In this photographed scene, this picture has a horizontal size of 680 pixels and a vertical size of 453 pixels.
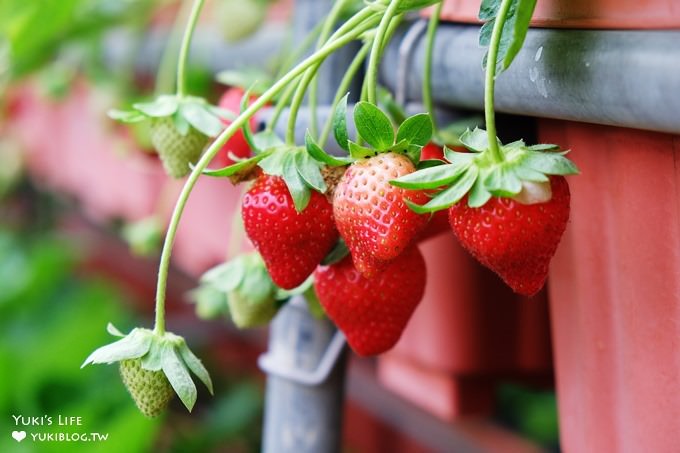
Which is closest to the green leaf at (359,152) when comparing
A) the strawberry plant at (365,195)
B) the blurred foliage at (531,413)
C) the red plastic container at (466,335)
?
the strawberry plant at (365,195)

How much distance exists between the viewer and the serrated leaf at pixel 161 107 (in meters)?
0.58

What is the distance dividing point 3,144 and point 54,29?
50.2 inches

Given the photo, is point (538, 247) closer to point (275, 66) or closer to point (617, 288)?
point (617, 288)

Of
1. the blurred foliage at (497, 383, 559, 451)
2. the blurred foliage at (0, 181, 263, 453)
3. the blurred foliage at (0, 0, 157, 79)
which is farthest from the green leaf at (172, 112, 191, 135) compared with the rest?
the blurred foliage at (497, 383, 559, 451)

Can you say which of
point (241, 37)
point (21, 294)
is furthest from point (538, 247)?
point (21, 294)

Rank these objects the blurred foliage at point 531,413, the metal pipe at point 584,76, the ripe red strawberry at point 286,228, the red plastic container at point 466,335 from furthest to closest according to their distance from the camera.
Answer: the blurred foliage at point 531,413 < the red plastic container at point 466,335 < the ripe red strawberry at point 286,228 < the metal pipe at point 584,76

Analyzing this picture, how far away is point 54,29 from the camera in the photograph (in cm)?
113

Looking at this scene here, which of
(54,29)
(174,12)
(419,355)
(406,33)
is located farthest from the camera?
(174,12)

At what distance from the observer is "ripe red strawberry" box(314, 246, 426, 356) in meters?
0.52

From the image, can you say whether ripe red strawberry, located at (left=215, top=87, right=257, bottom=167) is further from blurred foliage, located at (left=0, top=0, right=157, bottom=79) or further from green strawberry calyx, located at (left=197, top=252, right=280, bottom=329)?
blurred foliage, located at (left=0, top=0, right=157, bottom=79)

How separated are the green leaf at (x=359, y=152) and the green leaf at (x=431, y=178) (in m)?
0.04

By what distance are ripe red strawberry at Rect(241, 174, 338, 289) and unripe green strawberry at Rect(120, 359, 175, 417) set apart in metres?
0.08

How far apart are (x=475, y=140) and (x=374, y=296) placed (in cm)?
13

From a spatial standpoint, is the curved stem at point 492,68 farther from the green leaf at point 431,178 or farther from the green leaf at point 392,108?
the green leaf at point 392,108
